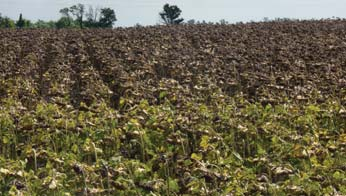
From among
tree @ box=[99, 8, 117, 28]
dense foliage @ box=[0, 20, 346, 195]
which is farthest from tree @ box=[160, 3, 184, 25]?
dense foliage @ box=[0, 20, 346, 195]

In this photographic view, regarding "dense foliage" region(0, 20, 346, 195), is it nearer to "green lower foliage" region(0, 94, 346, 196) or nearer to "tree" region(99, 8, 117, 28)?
"green lower foliage" region(0, 94, 346, 196)

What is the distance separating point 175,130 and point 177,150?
13.3 inches

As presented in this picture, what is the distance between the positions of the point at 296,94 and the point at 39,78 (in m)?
5.27

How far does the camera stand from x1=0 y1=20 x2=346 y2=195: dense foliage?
4434mm

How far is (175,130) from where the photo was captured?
6.28 metres

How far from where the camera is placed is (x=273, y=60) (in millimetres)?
13461

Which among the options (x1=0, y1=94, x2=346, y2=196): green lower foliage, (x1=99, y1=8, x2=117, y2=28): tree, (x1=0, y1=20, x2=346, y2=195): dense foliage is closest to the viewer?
(x1=0, y1=94, x2=346, y2=196): green lower foliage

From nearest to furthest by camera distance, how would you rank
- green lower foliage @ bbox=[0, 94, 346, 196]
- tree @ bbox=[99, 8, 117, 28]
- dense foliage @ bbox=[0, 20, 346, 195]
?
1. green lower foliage @ bbox=[0, 94, 346, 196]
2. dense foliage @ bbox=[0, 20, 346, 195]
3. tree @ bbox=[99, 8, 117, 28]

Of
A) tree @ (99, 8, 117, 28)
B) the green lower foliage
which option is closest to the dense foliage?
the green lower foliage

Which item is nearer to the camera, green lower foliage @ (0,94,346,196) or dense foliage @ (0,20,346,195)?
green lower foliage @ (0,94,346,196)

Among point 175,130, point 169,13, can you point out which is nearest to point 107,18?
point 169,13

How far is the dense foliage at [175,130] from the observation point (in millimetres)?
4434

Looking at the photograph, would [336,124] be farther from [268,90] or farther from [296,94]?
[268,90]

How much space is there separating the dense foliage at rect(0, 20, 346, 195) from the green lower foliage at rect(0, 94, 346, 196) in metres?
0.01
